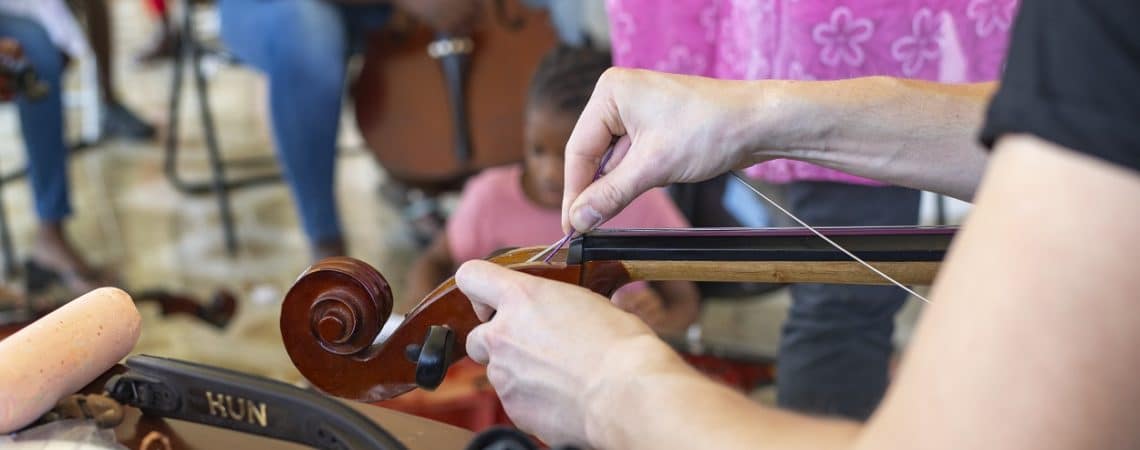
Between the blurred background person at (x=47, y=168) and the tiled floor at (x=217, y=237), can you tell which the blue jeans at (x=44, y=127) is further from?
the tiled floor at (x=217, y=237)

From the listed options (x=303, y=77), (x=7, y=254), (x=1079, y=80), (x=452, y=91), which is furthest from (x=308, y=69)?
(x=1079, y=80)

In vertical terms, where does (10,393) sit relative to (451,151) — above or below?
above

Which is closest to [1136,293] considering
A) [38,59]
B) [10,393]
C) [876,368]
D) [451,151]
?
[10,393]

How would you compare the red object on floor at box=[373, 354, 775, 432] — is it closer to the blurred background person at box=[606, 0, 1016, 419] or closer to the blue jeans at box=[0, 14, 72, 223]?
the blurred background person at box=[606, 0, 1016, 419]

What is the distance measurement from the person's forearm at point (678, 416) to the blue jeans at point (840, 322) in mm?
606

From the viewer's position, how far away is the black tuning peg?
2.01 ft

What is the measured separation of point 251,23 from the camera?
180 cm

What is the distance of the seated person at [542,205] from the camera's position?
137 cm

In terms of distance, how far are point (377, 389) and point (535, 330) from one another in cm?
16

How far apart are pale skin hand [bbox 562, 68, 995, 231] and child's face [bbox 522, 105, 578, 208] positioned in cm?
64

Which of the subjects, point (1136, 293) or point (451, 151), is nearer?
point (1136, 293)

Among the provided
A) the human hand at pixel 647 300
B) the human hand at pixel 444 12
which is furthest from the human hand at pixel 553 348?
the human hand at pixel 444 12

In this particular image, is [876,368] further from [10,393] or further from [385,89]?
[385,89]

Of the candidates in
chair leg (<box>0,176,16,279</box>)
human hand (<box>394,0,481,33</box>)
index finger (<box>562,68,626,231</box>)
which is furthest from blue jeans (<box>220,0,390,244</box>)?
index finger (<box>562,68,626,231</box>)
